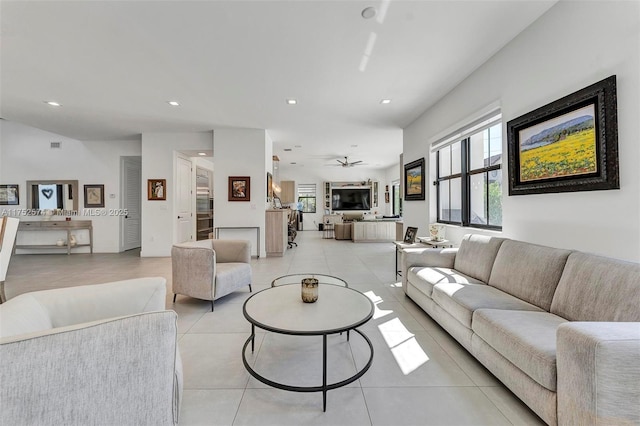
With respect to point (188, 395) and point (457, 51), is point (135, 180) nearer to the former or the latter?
point (188, 395)

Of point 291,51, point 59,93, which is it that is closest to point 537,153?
point 291,51

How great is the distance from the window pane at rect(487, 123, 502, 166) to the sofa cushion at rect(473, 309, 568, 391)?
1.99 metres

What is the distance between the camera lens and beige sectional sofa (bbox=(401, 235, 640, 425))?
3.36 ft

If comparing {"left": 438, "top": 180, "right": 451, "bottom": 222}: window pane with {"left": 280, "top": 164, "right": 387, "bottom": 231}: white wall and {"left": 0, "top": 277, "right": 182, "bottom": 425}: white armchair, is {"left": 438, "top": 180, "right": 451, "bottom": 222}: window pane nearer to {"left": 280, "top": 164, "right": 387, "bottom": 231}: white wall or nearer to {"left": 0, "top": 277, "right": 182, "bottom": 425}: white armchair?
{"left": 0, "top": 277, "right": 182, "bottom": 425}: white armchair

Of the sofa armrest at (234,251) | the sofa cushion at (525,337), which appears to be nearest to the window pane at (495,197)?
the sofa cushion at (525,337)

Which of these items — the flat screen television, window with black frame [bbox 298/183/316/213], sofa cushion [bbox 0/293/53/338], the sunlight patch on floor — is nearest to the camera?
sofa cushion [bbox 0/293/53/338]

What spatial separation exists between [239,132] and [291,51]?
3.16 m

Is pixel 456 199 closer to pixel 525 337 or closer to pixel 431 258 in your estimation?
pixel 431 258

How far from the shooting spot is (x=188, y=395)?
1.53m

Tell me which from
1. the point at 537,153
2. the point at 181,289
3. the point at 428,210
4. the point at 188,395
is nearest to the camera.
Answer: the point at 188,395

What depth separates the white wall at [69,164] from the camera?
6.12 m

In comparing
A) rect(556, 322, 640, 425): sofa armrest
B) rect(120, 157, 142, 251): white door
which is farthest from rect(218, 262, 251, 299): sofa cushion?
rect(120, 157, 142, 251): white door

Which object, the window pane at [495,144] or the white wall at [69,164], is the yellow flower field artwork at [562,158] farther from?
the white wall at [69,164]

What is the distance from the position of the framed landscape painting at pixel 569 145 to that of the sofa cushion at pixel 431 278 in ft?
3.35
